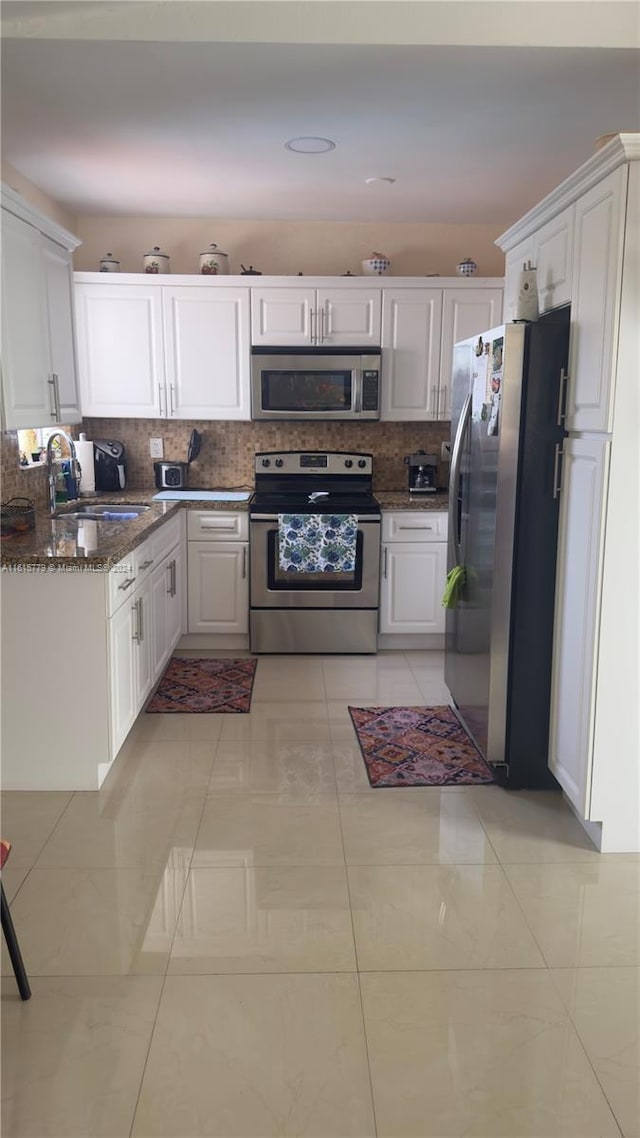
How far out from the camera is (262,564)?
4.58m

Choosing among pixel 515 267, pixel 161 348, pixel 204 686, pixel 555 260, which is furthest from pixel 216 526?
pixel 555 260

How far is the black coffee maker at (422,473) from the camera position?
5004 mm

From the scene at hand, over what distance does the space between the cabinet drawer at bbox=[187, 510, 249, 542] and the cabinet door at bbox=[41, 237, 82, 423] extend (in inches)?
34.4

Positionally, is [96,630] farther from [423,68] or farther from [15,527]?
[423,68]

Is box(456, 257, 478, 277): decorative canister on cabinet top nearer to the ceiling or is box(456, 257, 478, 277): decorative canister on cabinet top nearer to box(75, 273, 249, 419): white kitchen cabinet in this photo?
the ceiling

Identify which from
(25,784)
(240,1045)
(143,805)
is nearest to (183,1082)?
(240,1045)

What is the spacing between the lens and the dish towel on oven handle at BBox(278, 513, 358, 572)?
4500mm

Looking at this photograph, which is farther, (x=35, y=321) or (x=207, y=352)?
(x=207, y=352)

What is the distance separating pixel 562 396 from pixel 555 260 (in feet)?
1.63

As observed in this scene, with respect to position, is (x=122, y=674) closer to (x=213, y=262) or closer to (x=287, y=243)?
(x=213, y=262)

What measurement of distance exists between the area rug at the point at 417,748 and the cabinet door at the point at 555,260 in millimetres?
1782

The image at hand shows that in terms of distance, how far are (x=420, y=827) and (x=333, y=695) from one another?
1.34 metres

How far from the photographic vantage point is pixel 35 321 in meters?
3.43

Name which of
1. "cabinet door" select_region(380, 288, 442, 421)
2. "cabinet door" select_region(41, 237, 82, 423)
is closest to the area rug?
"cabinet door" select_region(380, 288, 442, 421)
